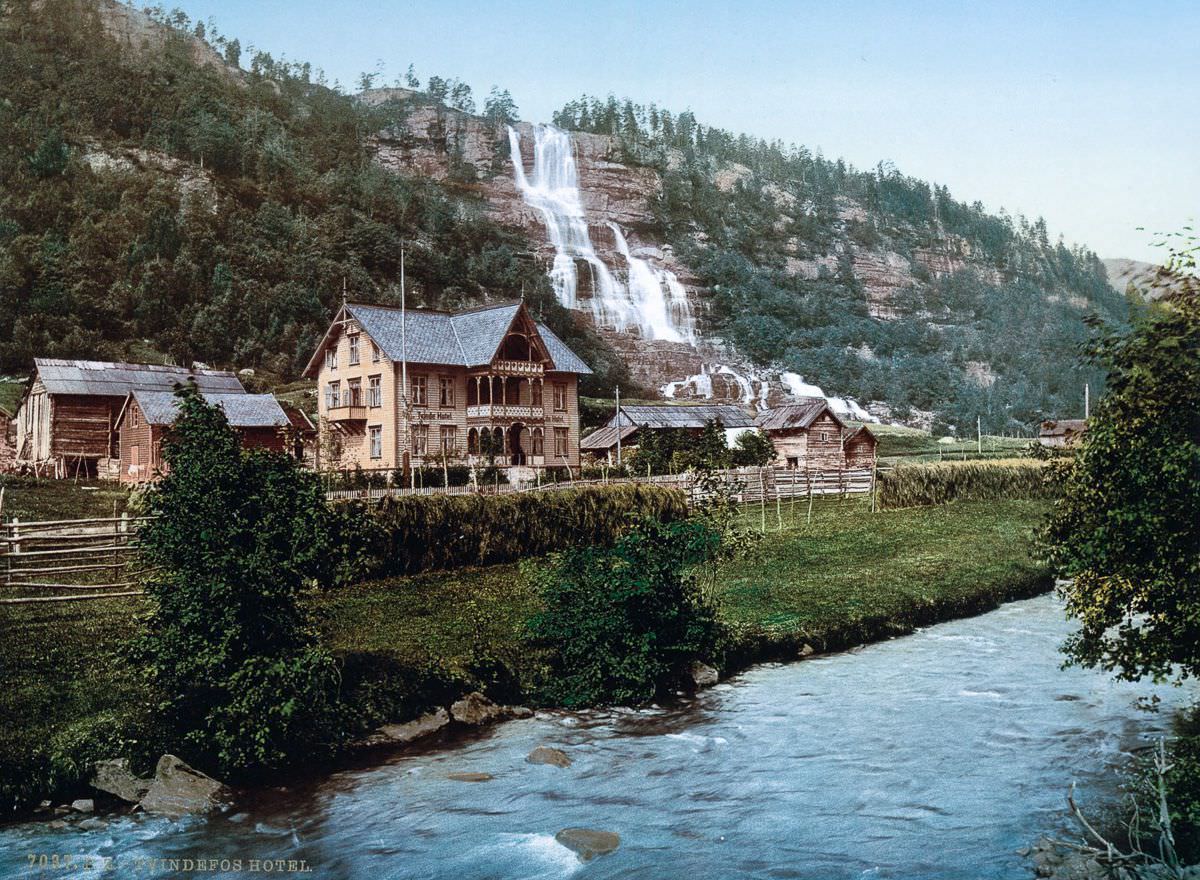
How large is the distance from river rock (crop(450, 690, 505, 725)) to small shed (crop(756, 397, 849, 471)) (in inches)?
1915

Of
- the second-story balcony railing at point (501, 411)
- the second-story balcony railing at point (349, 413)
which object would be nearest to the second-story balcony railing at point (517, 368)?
the second-story balcony railing at point (501, 411)

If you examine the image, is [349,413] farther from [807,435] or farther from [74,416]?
[807,435]

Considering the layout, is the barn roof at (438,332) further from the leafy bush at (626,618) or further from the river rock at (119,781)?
the river rock at (119,781)

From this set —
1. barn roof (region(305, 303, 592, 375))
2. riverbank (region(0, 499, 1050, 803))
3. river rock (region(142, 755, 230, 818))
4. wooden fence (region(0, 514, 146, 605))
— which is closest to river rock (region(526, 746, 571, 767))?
riverbank (region(0, 499, 1050, 803))

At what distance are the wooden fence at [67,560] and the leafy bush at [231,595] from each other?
32.7ft

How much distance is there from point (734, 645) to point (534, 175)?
176 m

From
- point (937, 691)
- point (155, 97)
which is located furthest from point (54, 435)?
point (155, 97)

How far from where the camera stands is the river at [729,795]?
378 inches

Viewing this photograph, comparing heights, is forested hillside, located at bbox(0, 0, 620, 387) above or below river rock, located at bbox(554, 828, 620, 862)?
above

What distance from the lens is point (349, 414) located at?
59.8 metres

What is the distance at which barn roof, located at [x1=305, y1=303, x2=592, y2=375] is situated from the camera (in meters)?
58.7

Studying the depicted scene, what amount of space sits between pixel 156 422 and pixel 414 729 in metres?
37.8

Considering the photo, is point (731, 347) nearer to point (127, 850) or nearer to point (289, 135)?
point (289, 135)

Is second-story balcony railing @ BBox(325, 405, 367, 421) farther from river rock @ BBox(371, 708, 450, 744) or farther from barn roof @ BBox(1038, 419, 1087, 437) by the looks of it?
river rock @ BBox(371, 708, 450, 744)
